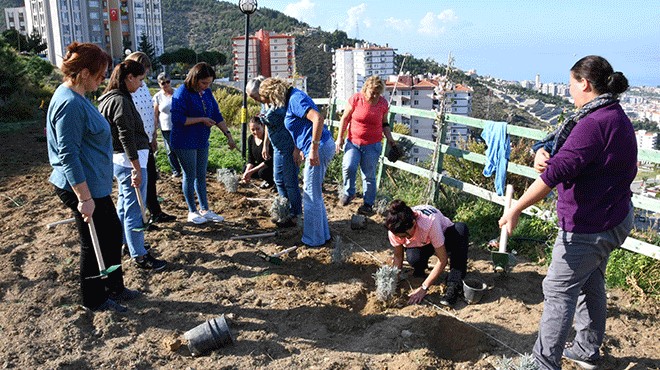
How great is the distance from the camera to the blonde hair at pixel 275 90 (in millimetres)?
4820

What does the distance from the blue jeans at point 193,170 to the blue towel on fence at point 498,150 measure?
2714 millimetres

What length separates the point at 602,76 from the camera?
8.59ft

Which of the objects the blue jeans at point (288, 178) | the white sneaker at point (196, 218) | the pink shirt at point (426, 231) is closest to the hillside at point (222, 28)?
the blue jeans at point (288, 178)

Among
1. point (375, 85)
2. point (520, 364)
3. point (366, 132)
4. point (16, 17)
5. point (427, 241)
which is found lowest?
point (520, 364)

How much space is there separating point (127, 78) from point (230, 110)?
29.4 feet

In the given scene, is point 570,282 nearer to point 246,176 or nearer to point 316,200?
point 316,200

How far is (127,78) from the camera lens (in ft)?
13.4

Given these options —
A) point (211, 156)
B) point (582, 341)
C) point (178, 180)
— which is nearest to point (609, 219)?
point (582, 341)

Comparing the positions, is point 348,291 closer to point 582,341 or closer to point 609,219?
point 582,341

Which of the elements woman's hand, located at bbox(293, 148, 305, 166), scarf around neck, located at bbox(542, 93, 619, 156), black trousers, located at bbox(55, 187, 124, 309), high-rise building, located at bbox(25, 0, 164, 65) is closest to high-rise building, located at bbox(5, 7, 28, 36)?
high-rise building, located at bbox(25, 0, 164, 65)

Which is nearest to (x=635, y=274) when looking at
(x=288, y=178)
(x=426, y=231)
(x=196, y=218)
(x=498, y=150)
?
(x=498, y=150)

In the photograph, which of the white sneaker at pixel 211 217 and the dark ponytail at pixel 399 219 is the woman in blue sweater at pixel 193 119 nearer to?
the white sneaker at pixel 211 217

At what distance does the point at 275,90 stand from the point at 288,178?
105 centimetres

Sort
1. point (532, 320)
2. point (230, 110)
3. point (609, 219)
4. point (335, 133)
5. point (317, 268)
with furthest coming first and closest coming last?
point (230, 110) → point (335, 133) → point (317, 268) → point (532, 320) → point (609, 219)
